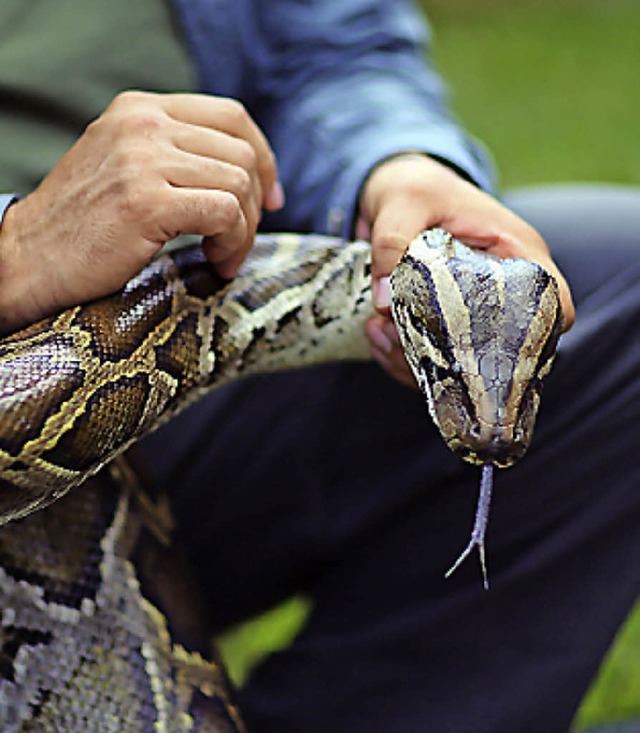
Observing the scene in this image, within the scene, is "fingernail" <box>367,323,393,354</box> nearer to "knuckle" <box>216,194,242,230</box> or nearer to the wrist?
"knuckle" <box>216,194,242,230</box>

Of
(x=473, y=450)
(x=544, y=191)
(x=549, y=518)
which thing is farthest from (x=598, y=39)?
(x=473, y=450)

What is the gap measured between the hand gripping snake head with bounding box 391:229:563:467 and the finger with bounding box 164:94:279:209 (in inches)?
11.8

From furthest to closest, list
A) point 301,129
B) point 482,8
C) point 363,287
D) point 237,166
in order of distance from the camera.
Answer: point 482,8 → point 301,129 → point 363,287 → point 237,166

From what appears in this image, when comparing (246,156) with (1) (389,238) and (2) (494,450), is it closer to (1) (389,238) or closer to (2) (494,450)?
(1) (389,238)

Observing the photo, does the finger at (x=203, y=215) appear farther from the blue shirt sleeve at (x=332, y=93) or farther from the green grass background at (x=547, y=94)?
the green grass background at (x=547, y=94)

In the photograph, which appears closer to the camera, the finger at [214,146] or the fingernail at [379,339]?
the finger at [214,146]

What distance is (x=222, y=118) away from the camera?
53.3 inches

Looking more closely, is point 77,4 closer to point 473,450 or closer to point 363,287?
point 363,287

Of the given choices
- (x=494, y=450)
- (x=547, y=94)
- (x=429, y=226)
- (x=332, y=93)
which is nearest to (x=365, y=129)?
(x=332, y=93)

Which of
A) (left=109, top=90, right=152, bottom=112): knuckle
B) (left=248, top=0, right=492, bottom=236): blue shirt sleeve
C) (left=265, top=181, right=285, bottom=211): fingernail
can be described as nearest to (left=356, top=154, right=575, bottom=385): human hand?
(left=265, top=181, right=285, bottom=211): fingernail

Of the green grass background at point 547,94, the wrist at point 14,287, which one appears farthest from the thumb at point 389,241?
the green grass background at point 547,94

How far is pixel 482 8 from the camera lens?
7895mm

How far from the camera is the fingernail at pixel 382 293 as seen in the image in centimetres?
133

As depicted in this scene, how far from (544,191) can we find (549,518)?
2.39 ft
